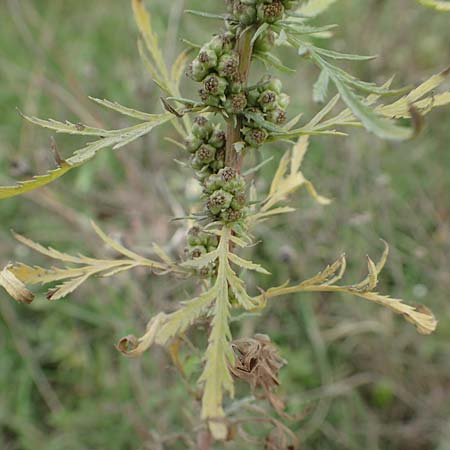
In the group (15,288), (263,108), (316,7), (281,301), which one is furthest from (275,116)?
(281,301)

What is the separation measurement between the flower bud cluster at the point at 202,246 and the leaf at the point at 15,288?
0.35 metres

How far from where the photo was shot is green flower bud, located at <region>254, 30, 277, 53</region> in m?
1.23

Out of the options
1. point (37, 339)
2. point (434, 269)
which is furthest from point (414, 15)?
point (37, 339)

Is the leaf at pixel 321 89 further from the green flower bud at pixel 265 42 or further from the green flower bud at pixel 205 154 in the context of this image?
the green flower bud at pixel 205 154

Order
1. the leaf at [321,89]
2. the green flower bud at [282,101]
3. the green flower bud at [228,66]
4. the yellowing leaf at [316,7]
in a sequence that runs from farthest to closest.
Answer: the yellowing leaf at [316,7], the green flower bud at [282,101], the green flower bud at [228,66], the leaf at [321,89]

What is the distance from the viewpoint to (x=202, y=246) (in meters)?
1.36

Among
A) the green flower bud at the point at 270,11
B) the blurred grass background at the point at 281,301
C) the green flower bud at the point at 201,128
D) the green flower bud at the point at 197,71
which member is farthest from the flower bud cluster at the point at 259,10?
the blurred grass background at the point at 281,301

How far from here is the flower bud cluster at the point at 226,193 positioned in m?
1.25

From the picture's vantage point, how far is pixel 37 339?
2.98m

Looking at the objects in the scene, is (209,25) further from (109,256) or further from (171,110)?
(171,110)

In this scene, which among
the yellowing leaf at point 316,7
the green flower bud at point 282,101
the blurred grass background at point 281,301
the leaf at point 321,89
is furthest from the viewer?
the blurred grass background at point 281,301

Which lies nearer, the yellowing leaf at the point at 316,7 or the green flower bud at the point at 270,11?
the green flower bud at the point at 270,11

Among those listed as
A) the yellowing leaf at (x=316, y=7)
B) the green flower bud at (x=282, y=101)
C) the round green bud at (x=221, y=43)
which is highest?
the yellowing leaf at (x=316, y=7)

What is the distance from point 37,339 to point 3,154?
1269mm
